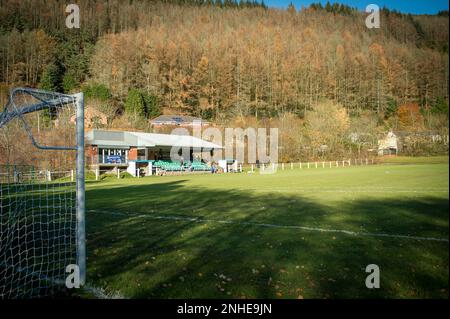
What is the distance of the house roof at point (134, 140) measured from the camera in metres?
39.4

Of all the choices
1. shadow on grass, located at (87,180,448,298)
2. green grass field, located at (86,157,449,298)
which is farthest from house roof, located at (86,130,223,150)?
shadow on grass, located at (87,180,448,298)

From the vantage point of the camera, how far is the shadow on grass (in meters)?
4.36

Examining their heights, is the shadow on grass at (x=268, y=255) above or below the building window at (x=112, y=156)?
below

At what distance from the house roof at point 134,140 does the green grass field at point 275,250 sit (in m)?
30.5

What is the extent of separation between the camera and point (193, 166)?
4231 cm

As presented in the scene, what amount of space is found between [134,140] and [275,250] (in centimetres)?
3834

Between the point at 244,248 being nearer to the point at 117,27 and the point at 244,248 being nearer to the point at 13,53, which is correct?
the point at 13,53

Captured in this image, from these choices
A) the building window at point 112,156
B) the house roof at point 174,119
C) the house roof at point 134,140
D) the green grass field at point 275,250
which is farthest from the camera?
the house roof at point 174,119

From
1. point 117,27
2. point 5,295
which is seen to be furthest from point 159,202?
point 117,27

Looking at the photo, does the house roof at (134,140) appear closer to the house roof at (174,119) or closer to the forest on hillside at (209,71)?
the forest on hillside at (209,71)

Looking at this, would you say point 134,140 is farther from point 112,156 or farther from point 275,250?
point 275,250

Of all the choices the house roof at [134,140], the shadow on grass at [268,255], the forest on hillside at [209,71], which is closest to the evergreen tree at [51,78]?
the forest on hillside at [209,71]

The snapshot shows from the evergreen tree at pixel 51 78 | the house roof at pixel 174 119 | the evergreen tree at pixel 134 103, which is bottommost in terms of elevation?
the house roof at pixel 174 119

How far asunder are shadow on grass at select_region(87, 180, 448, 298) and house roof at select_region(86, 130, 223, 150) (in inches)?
1222
